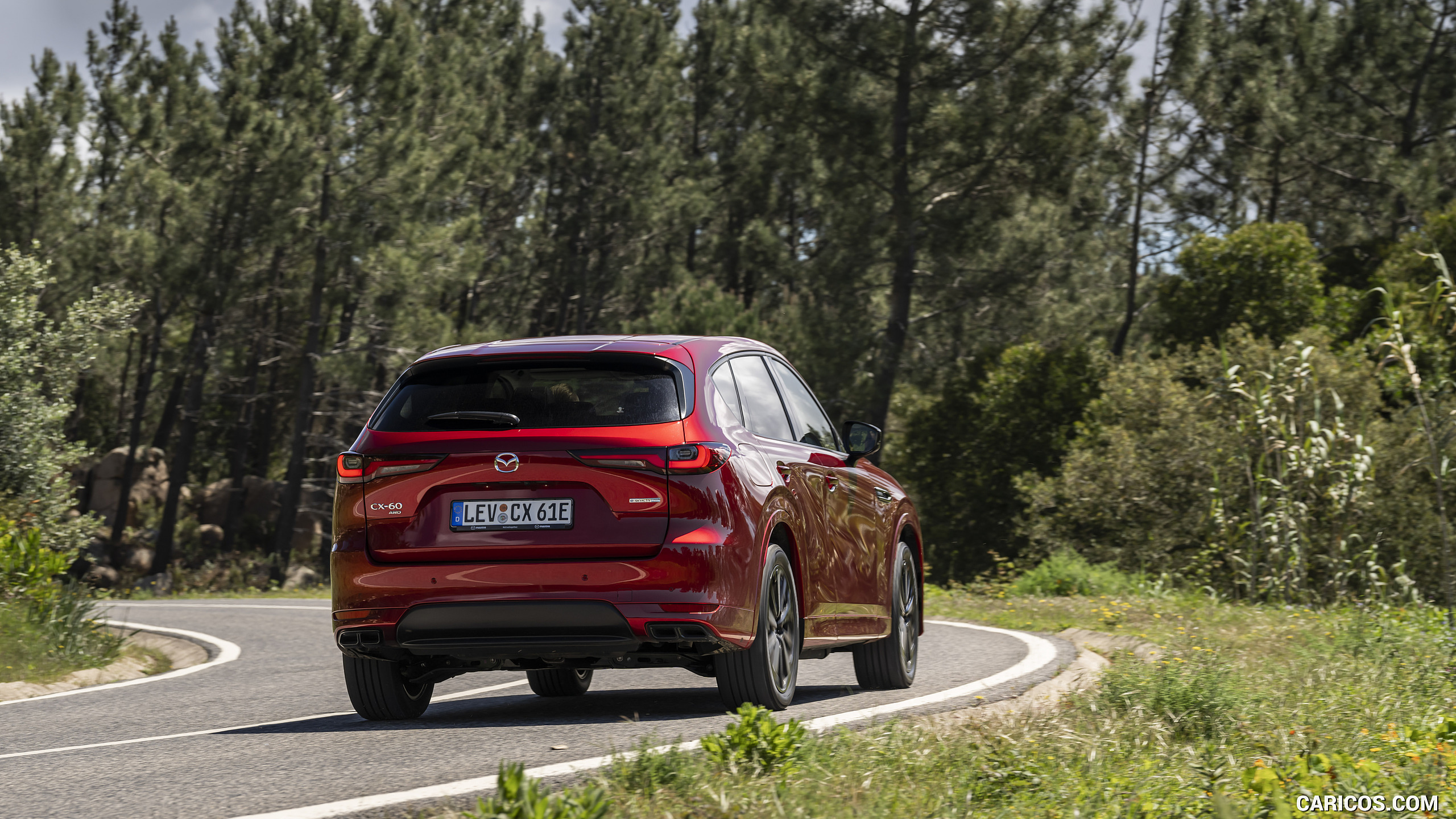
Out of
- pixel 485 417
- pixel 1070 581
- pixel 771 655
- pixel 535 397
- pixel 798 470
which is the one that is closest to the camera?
pixel 485 417

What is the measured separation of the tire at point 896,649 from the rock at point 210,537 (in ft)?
134

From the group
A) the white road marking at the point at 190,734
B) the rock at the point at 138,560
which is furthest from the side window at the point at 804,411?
the rock at the point at 138,560

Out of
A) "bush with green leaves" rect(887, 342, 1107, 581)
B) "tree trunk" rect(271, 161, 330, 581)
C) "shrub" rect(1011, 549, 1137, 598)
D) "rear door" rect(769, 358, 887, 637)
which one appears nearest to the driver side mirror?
"rear door" rect(769, 358, 887, 637)

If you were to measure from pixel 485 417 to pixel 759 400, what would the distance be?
61.6 inches

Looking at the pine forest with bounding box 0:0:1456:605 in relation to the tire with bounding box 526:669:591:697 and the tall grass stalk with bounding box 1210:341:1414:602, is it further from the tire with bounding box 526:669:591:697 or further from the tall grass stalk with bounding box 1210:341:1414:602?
the tire with bounding box 526:669:591:697

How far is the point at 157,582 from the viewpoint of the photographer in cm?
3862

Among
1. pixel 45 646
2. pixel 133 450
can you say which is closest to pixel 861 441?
pixel 45 646

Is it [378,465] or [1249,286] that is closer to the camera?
[378,465]

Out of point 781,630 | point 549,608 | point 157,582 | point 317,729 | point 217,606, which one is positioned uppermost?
point 549,608

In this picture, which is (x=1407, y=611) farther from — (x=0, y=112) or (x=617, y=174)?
(x=0, y=112)

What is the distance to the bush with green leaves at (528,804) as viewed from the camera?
3828 mm

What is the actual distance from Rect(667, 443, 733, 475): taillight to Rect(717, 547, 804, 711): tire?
0.61m

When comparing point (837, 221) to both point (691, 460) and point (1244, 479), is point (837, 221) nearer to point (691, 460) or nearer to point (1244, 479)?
Result: point (1244, 479)

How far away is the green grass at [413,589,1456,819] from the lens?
4.49 metres
